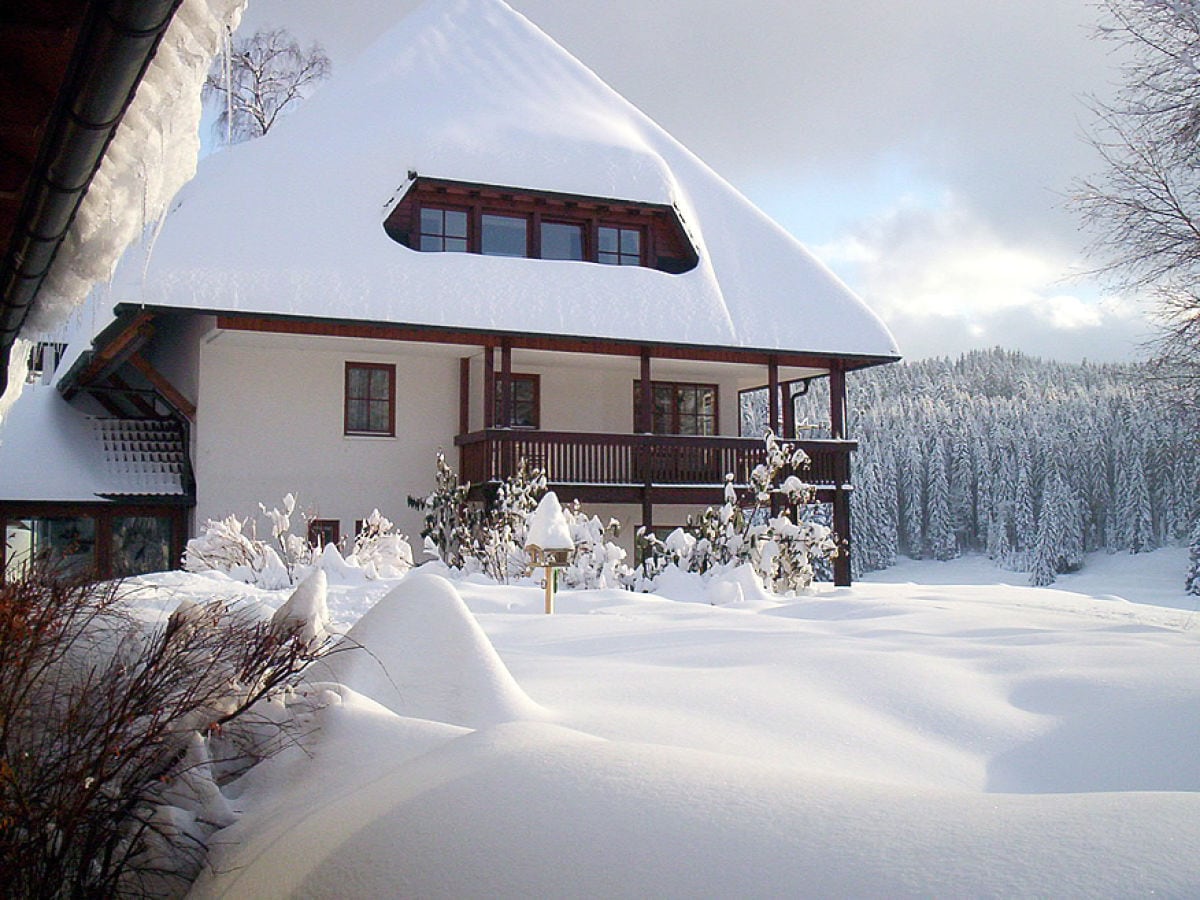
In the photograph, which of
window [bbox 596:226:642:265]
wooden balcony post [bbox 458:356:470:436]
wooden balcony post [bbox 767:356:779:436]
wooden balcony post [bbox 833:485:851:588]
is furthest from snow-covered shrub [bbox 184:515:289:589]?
wooden balcony post [bbox 833:485:851:588]

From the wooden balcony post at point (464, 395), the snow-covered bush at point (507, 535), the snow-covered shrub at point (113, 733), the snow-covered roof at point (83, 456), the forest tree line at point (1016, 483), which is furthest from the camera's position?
the forest tree line at point (1016, 483)

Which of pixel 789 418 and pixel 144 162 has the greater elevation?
pixel 789 418

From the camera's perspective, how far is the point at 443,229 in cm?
1858

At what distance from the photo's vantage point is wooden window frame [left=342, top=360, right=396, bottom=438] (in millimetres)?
17875

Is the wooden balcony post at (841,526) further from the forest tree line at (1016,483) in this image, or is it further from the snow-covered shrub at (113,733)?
the forest tree line at (1016,483)

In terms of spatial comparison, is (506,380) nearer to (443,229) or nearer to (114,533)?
(443,229)

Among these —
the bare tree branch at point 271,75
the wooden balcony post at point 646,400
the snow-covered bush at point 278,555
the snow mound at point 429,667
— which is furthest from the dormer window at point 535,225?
the snow mound at point 429,667

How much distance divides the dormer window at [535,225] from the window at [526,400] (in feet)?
7.10

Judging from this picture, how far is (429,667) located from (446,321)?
1292 centimetres

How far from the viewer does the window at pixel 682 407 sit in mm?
20656

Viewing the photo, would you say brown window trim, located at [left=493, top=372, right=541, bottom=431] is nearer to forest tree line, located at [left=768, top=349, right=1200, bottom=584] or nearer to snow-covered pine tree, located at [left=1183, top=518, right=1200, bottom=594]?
snow-covered pine tree, located at [left=1183, top=518, right=1200, bottom=594]

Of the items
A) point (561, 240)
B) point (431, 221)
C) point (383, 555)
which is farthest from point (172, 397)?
point (561, 240)

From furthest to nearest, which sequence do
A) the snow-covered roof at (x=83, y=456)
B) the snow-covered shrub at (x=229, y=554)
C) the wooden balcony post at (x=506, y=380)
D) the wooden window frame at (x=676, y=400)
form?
the wooden window frame at (x=676, y=400)
the wooden balcony post at (x=506, y=380)
the snow-covered roof at (x=83, y=456)
the snow-covered shrub at (x=229, y=554)

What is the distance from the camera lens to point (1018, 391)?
227 ft
